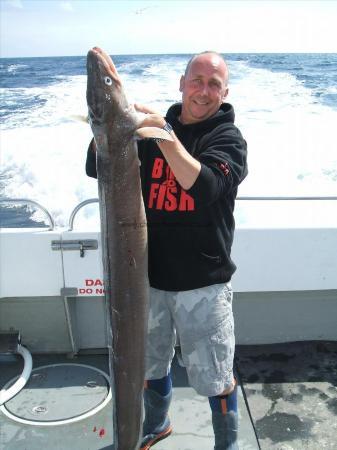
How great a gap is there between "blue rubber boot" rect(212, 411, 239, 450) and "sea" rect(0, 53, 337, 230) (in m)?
1.49

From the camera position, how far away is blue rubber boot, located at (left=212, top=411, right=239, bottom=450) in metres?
2.58

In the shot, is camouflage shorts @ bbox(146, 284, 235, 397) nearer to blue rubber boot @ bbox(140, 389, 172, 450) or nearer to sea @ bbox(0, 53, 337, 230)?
blue rubber boot @ bbox(140, 389, 172, 450)

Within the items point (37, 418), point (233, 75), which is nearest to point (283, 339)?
point (37, 418)

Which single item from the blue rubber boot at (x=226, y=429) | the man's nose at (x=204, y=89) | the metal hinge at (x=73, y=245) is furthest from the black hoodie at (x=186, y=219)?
the metal hinge at (x=73, y=245)

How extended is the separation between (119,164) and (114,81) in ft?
1.05

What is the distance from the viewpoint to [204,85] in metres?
2.28

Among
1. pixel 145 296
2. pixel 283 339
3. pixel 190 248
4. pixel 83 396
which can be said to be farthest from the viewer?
pixel 283 339

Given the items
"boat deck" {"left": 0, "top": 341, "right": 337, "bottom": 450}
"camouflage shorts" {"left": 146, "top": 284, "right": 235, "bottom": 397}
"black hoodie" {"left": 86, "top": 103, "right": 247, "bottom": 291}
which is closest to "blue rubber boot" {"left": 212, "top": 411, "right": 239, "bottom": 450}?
"camouflage shorts" {"left": 146, "top": 284, "right": 235, "bottom": 397}

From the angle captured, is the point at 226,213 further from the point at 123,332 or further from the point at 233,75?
the point at 233,75

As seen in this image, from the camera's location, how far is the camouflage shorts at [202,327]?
7.90 ft

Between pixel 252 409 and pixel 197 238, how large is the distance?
153 centimetres

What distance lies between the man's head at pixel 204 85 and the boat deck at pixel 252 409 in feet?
6.38

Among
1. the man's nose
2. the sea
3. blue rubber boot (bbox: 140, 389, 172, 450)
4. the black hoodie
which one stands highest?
the man's nose

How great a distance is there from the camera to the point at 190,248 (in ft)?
7.77
